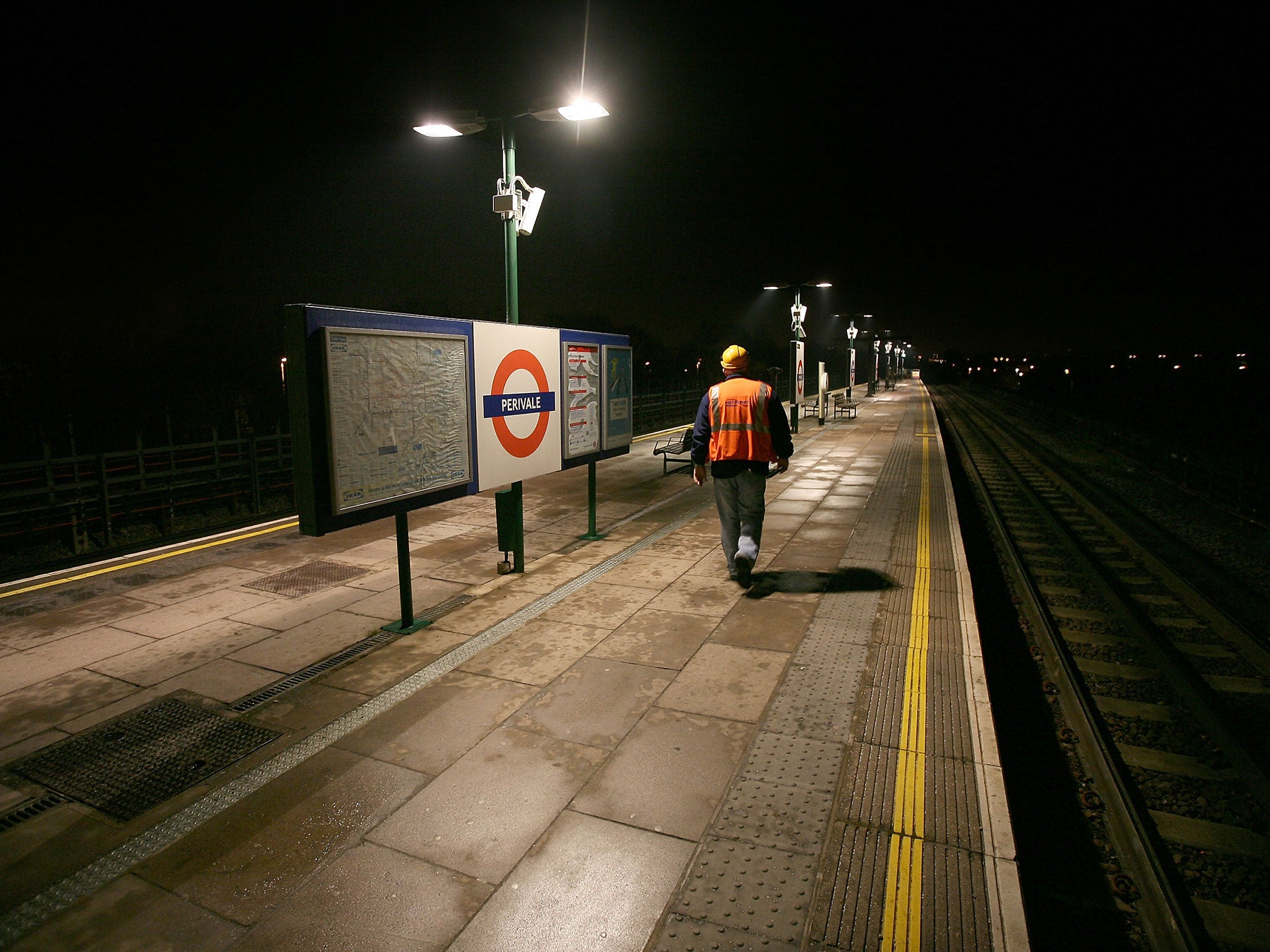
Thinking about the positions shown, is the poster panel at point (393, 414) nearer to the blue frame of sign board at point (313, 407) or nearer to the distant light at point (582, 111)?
the blue frame of sign board at point (313, 407)

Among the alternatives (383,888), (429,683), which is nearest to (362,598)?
(429,683)

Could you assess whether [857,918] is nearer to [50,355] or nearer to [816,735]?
[816,735]

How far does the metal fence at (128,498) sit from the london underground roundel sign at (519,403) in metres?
5.07

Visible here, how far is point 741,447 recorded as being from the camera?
6.06 metres

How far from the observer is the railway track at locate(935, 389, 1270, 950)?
3.35m

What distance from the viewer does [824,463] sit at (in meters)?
15.4

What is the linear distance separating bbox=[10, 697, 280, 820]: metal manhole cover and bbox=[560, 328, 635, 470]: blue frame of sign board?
3.93 meters

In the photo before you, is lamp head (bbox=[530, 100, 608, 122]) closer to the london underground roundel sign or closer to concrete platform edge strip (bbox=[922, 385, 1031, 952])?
the london underground roundel sign

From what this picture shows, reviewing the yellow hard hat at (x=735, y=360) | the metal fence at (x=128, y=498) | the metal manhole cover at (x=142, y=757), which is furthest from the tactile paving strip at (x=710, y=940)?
the metal fence at (x=128, y=498)

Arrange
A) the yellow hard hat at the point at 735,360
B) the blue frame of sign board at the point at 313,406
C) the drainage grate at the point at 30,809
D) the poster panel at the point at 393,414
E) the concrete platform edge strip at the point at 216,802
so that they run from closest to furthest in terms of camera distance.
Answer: the concrete platform edge strip at the point at 216,802, the drainage grate at the point at 30,809, the blue frame of sign board at the point at 313,406, the poster panel at the point at 393,414, the yellow hard hat at the point at 735,360

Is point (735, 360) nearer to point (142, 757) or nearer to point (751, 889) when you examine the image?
point (751, 889)

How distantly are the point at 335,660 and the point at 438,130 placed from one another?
508 centimetres

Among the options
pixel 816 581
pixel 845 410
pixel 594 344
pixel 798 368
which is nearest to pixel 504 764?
pixel 816 581

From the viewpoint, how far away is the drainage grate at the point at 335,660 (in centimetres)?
446
